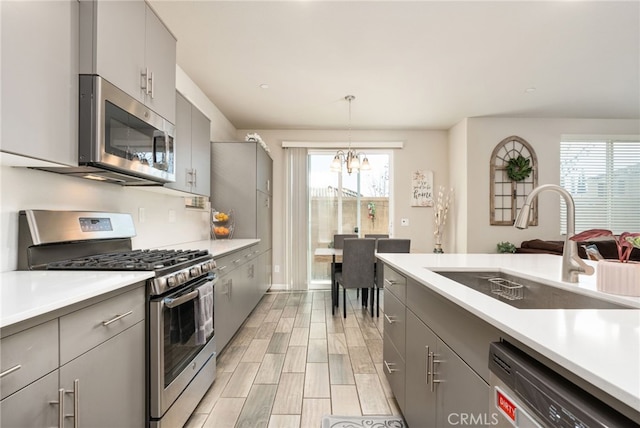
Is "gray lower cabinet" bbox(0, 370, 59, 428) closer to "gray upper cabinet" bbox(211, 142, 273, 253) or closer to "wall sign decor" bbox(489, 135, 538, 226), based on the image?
Result: "gray upper cabinet" bbox(211, 142, 273, 253)

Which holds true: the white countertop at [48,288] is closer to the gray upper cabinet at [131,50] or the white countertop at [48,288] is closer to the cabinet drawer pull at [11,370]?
the cabinet drawer pull at [11,370]

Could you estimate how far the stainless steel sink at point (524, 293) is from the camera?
3.71 ft

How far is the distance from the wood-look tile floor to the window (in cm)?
392

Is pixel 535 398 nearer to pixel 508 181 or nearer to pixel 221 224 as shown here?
pixel 221 224

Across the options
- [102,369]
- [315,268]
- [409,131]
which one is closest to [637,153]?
[409,131]

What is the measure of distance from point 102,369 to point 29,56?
1.20 m

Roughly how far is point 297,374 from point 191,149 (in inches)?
82.1

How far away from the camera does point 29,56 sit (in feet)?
3.82

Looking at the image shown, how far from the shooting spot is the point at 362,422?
1.77 meters

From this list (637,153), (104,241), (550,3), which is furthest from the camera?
(637,153)

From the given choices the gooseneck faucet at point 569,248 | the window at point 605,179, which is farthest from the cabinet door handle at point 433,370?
the window at point 605,179

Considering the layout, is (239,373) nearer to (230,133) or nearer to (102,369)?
(102,369)

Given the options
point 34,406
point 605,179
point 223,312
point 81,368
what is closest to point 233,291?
point 223,312

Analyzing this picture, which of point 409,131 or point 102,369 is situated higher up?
point 409,131
